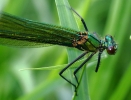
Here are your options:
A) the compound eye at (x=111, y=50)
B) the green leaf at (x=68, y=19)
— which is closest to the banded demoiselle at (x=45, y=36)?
the compound eye at (x=111, y=50)

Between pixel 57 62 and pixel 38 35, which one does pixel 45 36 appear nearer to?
pixel 38 35

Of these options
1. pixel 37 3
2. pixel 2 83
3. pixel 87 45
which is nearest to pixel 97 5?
pixel 37 3

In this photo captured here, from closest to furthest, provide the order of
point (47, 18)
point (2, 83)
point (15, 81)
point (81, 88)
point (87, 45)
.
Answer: point (81, 88), point (87, 45), point (2, 83), point (15, 81), point (47, 18)

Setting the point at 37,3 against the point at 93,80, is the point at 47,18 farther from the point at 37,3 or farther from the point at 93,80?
the point at 93,80

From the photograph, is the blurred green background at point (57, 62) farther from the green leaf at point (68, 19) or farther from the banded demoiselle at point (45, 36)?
the green leaf at point (68, 19)

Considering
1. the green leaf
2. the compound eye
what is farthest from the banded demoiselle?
the green leaf

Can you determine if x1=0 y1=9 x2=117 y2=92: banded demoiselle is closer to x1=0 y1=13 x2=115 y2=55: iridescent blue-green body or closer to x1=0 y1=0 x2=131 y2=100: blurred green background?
x1=0 y1=13 x2=115 y2=55: iridescent blue-green body
